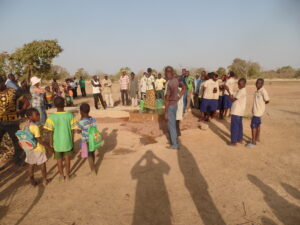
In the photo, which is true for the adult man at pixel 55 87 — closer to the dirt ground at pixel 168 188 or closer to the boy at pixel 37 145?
the dirt ground at pixel 168 188

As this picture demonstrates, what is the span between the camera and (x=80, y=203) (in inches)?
124

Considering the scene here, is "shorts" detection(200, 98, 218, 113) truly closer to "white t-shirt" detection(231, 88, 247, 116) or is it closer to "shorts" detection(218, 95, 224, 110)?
"shorts" detection(218, 95, 224, 110)

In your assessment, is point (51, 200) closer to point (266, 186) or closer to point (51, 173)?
point (51, 173)

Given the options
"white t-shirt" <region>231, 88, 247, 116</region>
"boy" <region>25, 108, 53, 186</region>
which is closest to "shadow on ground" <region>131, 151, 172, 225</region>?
"boy" <region>25, 108, 53, 186</region>

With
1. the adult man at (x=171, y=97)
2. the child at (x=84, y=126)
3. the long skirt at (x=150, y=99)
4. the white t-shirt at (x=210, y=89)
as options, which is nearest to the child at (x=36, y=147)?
the child at (x=84, y=126)

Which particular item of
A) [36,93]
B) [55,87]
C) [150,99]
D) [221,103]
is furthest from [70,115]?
[55,87]

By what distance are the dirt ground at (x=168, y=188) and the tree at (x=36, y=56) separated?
1035 centimetres

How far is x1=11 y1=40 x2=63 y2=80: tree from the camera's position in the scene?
512 inches

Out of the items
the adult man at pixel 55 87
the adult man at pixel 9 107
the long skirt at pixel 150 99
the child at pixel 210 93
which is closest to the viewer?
the adult man at pixel 9 107

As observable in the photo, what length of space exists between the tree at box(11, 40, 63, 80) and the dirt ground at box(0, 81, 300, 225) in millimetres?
10354

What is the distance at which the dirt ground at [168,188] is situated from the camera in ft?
9.30

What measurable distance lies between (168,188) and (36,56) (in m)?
13.7

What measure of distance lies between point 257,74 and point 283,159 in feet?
154

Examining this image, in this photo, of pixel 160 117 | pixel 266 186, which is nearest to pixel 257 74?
pixel 160 117
